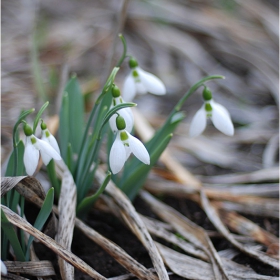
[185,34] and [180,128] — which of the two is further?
[185,34]

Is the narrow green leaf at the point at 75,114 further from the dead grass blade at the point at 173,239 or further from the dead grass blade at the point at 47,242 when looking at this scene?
the dead grass blade at the point at 47,242

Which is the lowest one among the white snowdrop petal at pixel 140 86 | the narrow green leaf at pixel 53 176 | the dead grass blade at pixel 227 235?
the dead grass blade at pixel 227 235

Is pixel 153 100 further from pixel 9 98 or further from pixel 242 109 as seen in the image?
pixel 9 98

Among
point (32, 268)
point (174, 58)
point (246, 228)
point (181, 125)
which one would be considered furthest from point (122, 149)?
point (174, 58)

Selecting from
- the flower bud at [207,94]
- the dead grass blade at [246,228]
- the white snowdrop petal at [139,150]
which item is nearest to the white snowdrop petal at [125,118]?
the white snowdrop petal at [139,150]

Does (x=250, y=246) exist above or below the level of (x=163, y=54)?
below

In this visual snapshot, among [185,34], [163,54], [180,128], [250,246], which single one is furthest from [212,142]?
[185,34]
